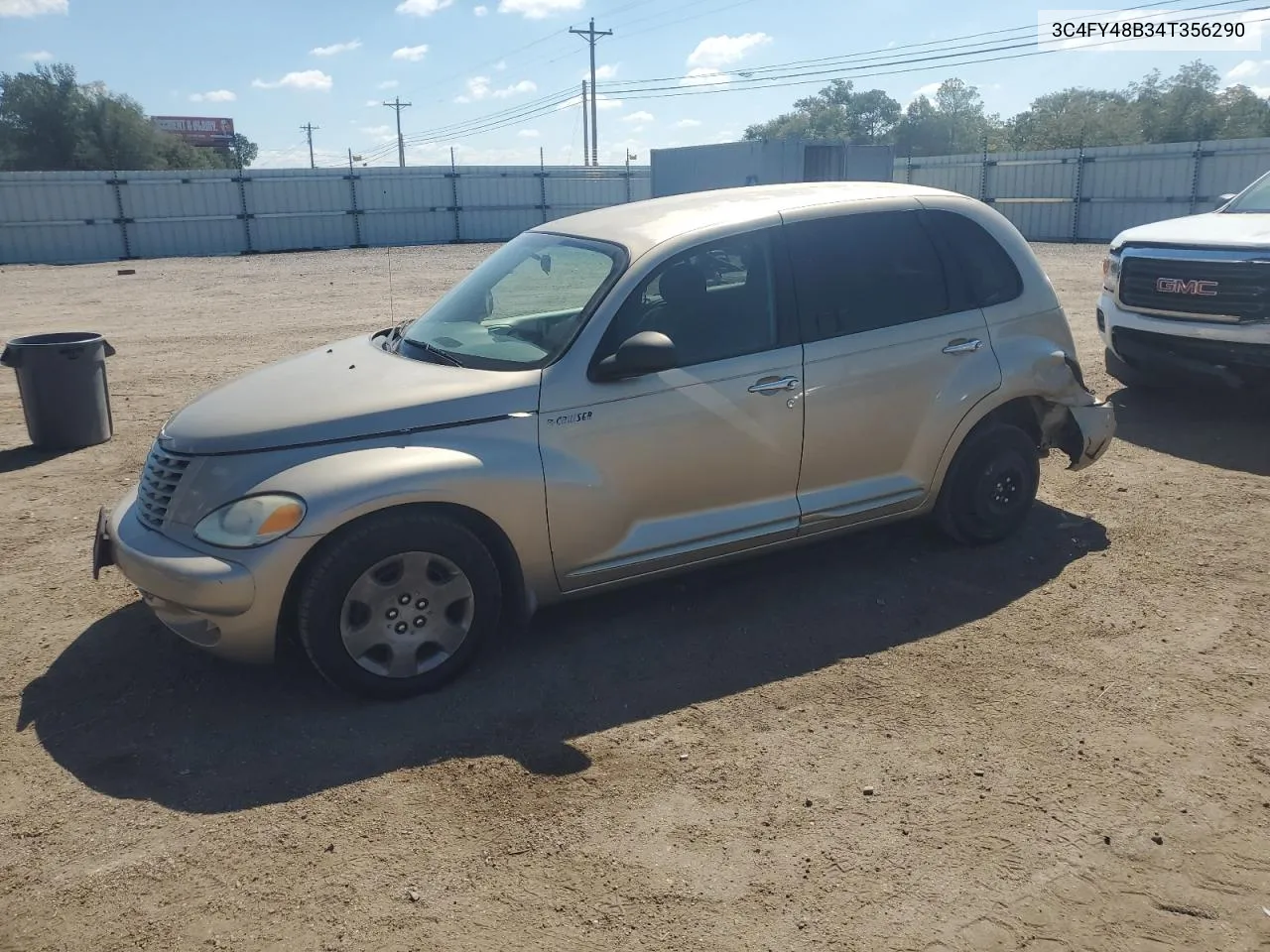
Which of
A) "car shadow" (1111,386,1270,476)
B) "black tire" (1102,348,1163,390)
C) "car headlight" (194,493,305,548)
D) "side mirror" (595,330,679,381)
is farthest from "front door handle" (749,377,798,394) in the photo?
"black tire" (1102,348,1163,390)

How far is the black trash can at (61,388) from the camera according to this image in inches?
293

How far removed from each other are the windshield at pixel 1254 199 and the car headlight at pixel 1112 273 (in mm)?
1280

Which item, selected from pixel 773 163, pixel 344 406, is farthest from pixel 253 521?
pixel 773 163

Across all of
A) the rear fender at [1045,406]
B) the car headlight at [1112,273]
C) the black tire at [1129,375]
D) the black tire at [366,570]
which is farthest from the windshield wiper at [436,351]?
the black tire at [1129,375]

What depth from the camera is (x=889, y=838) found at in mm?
3086

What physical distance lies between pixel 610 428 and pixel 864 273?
159cm

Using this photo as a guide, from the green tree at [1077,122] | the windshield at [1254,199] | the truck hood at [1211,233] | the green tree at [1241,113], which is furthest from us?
the green tree at [1077,122]

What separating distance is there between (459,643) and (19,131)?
6232 cm

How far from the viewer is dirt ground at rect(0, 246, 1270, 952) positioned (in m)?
2.79

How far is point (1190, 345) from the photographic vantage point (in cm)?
738

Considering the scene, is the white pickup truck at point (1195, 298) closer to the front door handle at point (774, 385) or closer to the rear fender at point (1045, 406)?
the rear fender at point (1045, 406)

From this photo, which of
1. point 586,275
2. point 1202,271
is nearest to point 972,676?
point 586,275

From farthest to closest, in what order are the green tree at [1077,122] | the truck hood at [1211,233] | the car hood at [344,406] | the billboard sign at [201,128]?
the billboard sign at [201,128] → the green tree at [1077,122] → the truck hood at [1211,233] → the car hood at [344,406]

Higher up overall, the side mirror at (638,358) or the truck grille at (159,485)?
the side mirror at (638,358)
